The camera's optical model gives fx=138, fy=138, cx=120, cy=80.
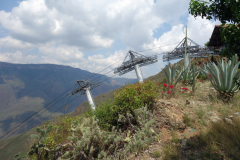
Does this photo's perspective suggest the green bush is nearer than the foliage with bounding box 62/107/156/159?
No

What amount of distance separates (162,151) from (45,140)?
3082 mm

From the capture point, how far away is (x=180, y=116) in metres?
4.93

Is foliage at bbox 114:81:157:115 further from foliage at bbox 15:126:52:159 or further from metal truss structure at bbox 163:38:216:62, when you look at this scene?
metal truss structure at bbox 163:38:216:62

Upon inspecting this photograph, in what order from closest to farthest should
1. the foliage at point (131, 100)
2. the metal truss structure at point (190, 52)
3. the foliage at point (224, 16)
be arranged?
the foliage at point (224, 16) → the foliage at point (131, 100) → the metal truss structure at point (190, 52)

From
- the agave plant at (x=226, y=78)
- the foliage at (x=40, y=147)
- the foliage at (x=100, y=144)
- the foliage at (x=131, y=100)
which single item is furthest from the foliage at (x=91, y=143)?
the agave plant at (x=226, y=78)

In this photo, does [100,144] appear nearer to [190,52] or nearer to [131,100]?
[131,100]

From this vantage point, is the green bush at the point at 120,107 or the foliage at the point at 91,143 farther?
the green bush at the point at 120,107

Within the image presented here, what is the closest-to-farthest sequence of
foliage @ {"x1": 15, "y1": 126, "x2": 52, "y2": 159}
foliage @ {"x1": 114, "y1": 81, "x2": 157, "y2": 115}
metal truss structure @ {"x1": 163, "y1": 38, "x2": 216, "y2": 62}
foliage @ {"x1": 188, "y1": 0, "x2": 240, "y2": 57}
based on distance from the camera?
foliage @ {"x1": 188, "y1": 0, "x2": 240, "y2": 57} < foliage @ {"x1": 15, "y1": 126, "x2": 52, "y2": 159} < foliage @ {"x1": 114, "y1": 81, "x2": 157, "y2": 115} < metal truss structure @ {"x1": 163, "y1": 38, "x2": 216, "y2": 62}

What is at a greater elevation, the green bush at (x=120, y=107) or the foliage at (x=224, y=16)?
the foliage at (x=224, y=16)

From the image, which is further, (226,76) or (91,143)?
(226,76)

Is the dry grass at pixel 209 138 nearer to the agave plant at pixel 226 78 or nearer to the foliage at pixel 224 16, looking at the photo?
the agave plant at pixel 226 78

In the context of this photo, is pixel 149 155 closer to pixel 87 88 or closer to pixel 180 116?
pixel 180 116

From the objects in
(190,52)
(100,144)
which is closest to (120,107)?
(100,144)

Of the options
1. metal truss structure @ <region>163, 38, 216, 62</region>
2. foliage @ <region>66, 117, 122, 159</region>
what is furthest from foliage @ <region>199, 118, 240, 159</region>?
metal truss structure @ <region>163, 38, 216, 62</region>
